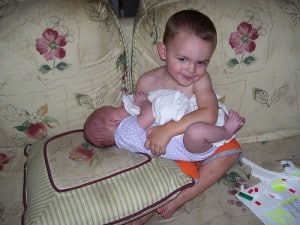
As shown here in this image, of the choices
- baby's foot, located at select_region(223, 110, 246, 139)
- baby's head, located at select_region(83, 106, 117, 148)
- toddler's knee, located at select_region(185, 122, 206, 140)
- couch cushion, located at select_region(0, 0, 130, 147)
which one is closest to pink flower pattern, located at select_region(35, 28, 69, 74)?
couch cushion, located at select_region(0, 0, 130, 147)

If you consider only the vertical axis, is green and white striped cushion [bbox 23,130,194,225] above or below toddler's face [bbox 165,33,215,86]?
below

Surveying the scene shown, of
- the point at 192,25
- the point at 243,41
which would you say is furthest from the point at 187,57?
the point at 243,41

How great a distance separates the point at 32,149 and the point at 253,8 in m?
1.03

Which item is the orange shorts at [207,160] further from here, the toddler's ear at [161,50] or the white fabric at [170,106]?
the toddler's ear at [161,50]

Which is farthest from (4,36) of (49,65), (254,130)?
(254,130)

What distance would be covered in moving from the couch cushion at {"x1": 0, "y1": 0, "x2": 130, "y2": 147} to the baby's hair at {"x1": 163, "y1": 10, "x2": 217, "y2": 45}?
0.24m

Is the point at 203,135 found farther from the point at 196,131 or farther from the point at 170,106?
the point at 170,106

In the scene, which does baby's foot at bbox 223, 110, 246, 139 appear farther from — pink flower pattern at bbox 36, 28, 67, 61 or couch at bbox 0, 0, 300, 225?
pink flower pattern at bbox 36, 28, 67, 61

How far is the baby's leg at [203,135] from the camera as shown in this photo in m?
1.06

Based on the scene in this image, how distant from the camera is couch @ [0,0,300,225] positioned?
1114mm

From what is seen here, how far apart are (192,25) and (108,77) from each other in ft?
1.31

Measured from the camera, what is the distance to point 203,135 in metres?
1.06

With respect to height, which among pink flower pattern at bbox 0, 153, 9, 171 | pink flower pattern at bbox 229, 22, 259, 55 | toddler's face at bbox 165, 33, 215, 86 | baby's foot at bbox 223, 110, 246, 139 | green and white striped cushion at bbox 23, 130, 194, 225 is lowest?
pink flower pattern at bbox 0, 153, 9, 171

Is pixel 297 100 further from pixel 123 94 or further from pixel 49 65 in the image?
pixel 49 65
